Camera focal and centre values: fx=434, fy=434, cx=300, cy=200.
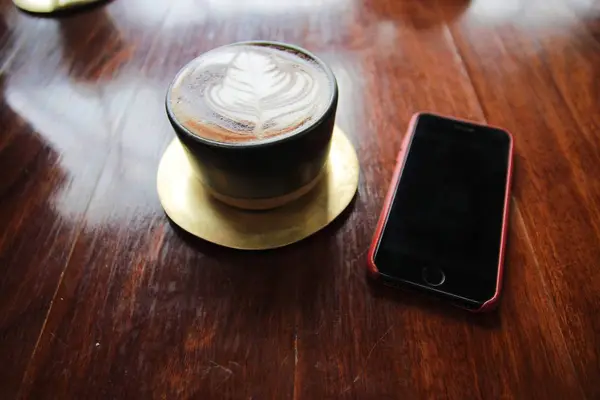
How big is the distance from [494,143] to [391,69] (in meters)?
0.16

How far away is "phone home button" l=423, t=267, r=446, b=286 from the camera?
1.10 ft

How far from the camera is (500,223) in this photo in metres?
0.37

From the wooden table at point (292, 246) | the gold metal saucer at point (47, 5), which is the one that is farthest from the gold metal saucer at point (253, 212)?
the gold metal saucer at point (47, 5)

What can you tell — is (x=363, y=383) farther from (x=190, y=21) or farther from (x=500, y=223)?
(x=190, y=21)

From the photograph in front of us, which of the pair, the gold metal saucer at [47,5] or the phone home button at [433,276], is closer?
the phone home button at [433,276]

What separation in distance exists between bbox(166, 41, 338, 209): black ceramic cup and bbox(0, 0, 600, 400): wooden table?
0.05m

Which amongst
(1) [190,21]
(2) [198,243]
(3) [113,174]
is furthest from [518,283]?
(1) [190,21]

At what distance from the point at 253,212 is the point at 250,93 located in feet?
0.34

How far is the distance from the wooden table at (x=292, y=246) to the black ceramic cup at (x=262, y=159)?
0.05 metres

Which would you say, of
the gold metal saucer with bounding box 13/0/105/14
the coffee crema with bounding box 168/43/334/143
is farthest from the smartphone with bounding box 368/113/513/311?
the gold metal saucer with bounding box 13/0/105/14

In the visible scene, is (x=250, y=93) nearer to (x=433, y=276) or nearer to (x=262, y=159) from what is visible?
(x=262, y=159)

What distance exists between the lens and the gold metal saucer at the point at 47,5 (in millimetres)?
592

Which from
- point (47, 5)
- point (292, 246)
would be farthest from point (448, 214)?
point (47, 5)

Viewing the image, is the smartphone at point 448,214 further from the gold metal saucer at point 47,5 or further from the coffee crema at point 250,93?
the gold metal saucer at point 47,5
